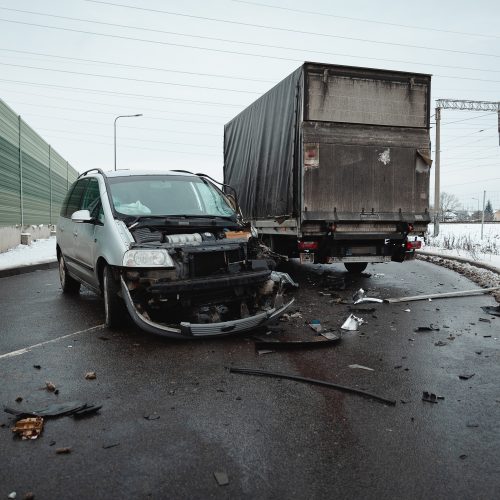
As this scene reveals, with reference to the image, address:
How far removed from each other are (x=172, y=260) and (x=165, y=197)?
60.9 inches

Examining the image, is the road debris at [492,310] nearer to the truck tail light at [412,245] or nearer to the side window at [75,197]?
the truck tail light at [412,245]

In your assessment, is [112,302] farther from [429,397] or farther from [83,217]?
[429,397]

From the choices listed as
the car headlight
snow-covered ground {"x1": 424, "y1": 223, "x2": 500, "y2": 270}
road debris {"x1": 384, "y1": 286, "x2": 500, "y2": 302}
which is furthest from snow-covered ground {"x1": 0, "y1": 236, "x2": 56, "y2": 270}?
snow-covered ground {"x1": 424, "y1": 223, "x2": 500, "y2": 270}

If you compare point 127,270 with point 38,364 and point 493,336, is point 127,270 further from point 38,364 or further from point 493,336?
point 493,336

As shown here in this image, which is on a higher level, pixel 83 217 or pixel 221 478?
pixel 83 217

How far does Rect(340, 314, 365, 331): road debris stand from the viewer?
5.92 m

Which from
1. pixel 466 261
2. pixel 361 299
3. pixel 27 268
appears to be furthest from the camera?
pixel 466 261

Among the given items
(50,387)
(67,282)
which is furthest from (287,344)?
(67,282)

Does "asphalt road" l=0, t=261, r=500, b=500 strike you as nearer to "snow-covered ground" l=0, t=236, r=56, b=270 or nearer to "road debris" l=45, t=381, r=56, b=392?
"road debris" l=45, t=381, r=56, b=392

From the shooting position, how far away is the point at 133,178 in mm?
6535

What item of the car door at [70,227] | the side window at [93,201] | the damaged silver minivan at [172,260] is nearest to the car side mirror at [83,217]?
the damaged silver minivan at [172,260]

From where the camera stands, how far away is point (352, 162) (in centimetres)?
889

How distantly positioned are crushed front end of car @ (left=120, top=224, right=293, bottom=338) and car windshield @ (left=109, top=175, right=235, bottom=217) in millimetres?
440

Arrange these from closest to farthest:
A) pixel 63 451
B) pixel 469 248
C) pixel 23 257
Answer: pixel 63 451 < pixel 23 257 < pixel 469 248
